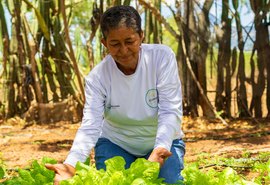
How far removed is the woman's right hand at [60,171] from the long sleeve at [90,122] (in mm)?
105

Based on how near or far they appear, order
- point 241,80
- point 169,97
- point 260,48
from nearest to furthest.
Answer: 1. point 169,97
2. point 260,48
3. point 241,80

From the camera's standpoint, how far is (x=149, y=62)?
8.30 ft

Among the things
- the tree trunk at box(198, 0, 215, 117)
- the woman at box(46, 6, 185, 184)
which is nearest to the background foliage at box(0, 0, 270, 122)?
the tree trunk at box(198, 0, 215, 117)

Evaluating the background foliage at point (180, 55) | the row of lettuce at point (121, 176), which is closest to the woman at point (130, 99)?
the row of lettuce at point (121, 176)

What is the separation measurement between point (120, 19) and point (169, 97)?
1.45ft

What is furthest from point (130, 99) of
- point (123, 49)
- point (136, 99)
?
point (123, 49)

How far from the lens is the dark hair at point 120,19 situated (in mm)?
2289

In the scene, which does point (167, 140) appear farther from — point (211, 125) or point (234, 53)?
point (234, 53)

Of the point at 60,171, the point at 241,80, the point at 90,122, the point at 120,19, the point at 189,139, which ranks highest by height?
the point at 120,19

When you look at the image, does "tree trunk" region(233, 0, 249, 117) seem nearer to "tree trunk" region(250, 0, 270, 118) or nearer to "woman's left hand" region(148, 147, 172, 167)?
"tree trunk" region(250, 0, 270, 118)

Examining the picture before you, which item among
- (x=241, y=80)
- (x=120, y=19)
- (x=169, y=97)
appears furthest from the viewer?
(x=241, y=80)

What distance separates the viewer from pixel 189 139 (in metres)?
5.85

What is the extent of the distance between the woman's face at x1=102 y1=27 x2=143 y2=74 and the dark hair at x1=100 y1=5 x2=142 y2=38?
2 cm

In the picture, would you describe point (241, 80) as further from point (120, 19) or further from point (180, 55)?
point (120, 19)
